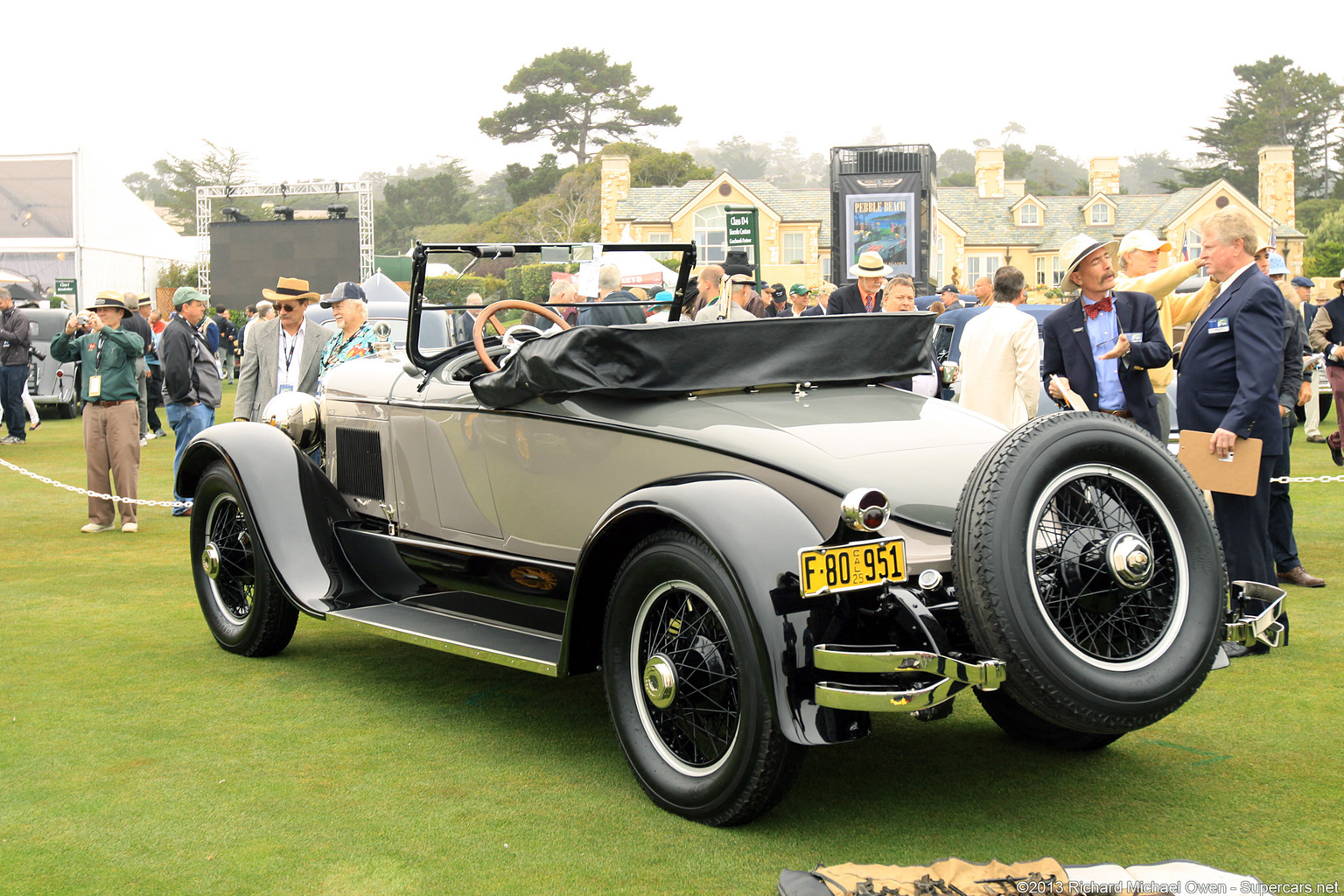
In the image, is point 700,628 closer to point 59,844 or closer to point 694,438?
point 694,438

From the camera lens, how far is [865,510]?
292 cm

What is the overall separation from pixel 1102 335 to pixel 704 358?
2.65 meters

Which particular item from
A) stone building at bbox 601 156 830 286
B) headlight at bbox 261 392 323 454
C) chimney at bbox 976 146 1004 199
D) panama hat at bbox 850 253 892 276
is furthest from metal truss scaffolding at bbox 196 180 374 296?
chimney at bbox 976 146 1004 199

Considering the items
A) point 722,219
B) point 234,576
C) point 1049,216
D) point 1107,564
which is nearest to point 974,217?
point 1049,216

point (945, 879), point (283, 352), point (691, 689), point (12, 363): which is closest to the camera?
point (945, 879)

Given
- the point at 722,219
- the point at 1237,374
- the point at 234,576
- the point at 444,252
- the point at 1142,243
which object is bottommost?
the point at 234,576

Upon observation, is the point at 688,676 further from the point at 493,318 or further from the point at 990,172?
the point at 990,172

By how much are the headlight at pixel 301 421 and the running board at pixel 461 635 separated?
1289 millimetres

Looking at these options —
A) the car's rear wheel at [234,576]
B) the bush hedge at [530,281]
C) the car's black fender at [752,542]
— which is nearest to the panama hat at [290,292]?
the car's rear wheel at [234,576]

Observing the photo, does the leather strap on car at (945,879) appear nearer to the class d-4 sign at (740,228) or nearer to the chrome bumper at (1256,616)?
the chrome bumper at (1256,616)

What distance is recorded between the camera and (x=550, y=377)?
3.78 meters

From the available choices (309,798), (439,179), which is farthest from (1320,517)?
(439,179)

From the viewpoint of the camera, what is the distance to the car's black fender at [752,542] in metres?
2.91

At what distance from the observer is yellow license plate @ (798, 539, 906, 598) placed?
9.45ft
